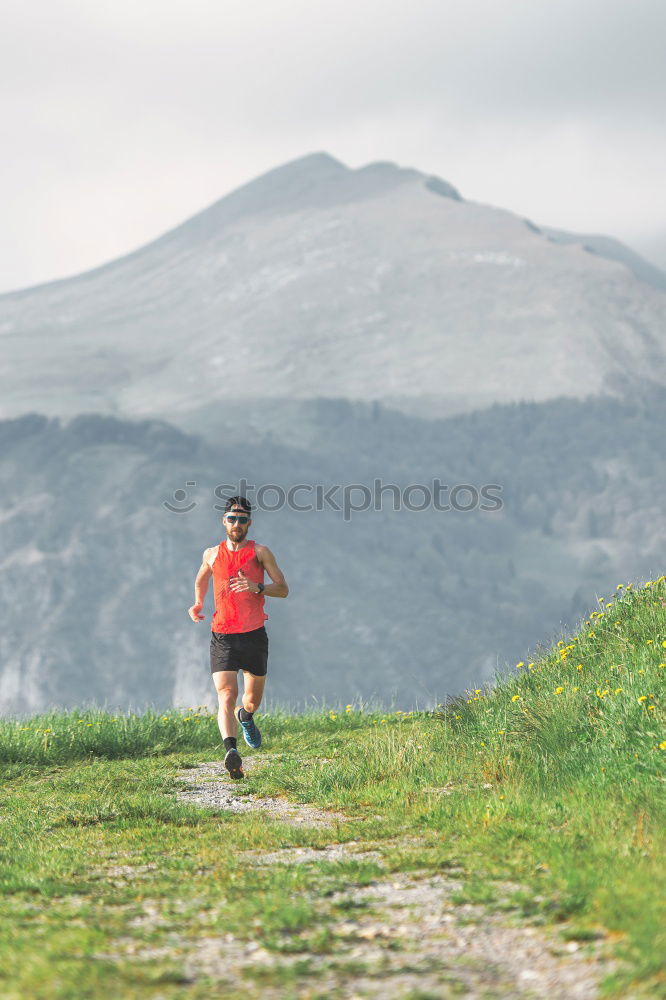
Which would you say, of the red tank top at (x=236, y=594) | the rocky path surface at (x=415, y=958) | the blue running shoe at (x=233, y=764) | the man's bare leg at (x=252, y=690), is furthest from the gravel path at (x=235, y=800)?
the rocky path surface at (x=415, y=958)

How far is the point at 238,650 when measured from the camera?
10062 mm

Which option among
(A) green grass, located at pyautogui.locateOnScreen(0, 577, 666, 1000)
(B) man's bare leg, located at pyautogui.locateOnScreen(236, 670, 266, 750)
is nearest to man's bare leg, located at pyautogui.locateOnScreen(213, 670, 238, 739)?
(B) man's bare leg, located at pyautogui.locateOnScreen(236, 670, 266, 750)

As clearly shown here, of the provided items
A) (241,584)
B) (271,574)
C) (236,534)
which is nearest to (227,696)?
(241,584)

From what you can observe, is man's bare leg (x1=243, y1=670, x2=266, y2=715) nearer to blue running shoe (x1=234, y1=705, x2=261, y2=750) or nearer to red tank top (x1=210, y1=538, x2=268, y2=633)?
blue running shoe (x1=234, y1=705, x2=261, y2=750)

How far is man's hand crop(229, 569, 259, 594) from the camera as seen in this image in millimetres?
9820

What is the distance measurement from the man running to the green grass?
827 millimetres

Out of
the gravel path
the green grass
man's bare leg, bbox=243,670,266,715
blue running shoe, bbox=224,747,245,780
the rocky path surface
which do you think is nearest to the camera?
the rocky path surface

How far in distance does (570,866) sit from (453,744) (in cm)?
432

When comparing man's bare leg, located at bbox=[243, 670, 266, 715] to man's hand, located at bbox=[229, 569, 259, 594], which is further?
man's bare leg, located at bbox=[243, 670, 266, 715]

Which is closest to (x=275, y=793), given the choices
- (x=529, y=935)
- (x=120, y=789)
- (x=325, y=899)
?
(x=120, y=789)

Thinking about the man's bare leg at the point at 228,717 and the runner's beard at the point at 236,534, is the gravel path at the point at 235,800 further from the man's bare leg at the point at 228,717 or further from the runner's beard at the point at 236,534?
the runner's beard at the point at 236,534

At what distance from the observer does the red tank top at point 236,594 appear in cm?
991

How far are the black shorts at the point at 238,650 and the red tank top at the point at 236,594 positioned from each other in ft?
0.24

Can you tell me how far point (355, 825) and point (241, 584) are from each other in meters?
2.85
